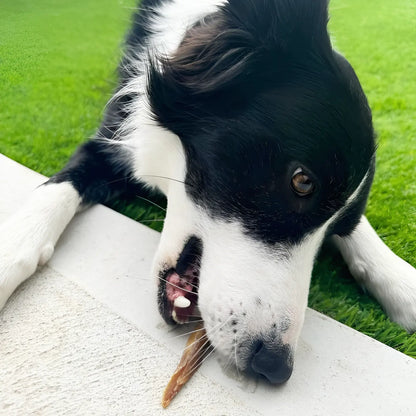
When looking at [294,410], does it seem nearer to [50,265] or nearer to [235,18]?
[50,265]

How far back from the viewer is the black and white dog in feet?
5.32

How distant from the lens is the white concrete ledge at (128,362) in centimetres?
156

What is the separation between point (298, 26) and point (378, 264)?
3.77ft

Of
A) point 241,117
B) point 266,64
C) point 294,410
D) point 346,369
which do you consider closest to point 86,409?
point 294,410

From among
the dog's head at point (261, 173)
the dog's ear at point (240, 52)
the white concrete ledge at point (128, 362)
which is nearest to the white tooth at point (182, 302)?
the dog's head at point (261, 173)

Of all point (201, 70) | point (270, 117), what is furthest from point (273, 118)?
point (201, 70)

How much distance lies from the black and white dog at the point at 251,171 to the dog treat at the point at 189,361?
0.25ft

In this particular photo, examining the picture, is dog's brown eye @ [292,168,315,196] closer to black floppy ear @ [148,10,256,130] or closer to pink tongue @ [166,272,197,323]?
black floppy ear @ [148,10,256,130]

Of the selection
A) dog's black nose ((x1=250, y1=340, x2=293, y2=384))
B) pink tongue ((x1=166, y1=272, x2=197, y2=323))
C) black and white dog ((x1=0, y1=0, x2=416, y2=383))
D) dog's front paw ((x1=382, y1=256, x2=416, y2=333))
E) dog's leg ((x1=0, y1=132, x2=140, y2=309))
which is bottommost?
dog's leg ((x1=0, y1=132, x2=140, y2=309))

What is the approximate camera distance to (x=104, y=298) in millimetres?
1924

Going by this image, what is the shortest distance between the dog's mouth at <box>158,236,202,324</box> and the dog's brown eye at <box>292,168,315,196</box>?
406mm

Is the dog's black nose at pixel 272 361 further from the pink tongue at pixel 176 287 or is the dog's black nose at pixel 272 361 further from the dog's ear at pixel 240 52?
the dog's ear at pixel 240 52

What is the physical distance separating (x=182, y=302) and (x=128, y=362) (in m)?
0.27

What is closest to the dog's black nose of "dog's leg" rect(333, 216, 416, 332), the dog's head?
the dog's head
